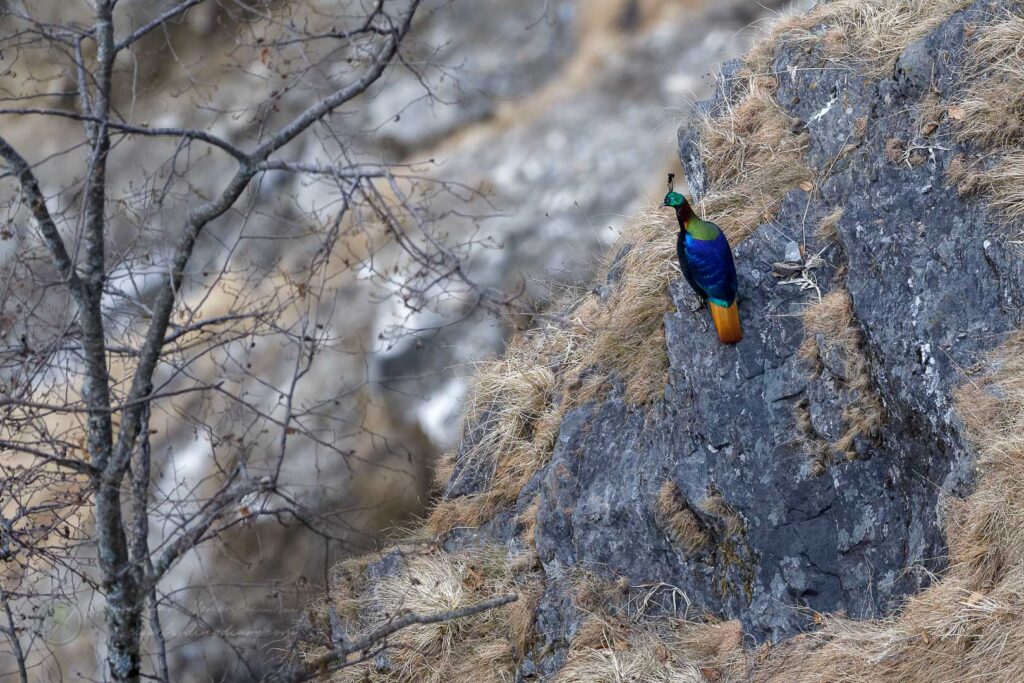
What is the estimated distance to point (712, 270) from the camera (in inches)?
181

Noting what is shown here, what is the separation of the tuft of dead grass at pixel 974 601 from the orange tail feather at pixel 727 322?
42.3 inches

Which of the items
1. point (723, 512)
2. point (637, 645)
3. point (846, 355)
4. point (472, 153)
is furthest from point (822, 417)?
point (472, 153)

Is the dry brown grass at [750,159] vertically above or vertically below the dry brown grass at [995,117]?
above

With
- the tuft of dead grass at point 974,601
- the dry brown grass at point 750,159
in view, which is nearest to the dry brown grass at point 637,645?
the tuft of dead grass at point 974,601

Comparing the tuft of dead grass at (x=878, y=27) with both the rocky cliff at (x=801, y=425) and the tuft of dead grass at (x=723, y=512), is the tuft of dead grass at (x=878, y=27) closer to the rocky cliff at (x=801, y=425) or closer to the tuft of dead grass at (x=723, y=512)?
the rocky cliff at (x=801, y=425)

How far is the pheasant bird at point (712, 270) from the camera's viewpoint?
4.60m

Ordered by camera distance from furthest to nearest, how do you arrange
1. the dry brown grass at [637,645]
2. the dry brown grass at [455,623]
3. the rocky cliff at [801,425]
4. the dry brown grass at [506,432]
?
1. the dry brown grass at [506,432]
2. the dry brown grass at [455,623]
3. the dry brown grass at [637,645]
4. the rocky cliff at [801,425]

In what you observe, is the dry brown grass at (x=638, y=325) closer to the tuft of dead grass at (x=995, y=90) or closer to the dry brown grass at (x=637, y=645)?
the dry brown grass at (x=637, y=645)

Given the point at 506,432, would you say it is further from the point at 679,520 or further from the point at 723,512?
the point at 723,512

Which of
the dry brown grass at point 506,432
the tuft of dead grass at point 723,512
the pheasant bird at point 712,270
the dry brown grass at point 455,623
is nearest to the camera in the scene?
the tuft of dead grass at point 723,512

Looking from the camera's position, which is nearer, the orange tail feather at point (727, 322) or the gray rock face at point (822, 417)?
the gray rock face at point (822, 417)

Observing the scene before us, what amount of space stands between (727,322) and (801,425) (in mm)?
579

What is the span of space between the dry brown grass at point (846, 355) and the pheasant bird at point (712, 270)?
0.34 meters

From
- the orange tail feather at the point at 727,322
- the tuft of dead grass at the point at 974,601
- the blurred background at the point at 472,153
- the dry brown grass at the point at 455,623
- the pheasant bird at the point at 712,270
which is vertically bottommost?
the tuft of dead grass at the point at 974,601
